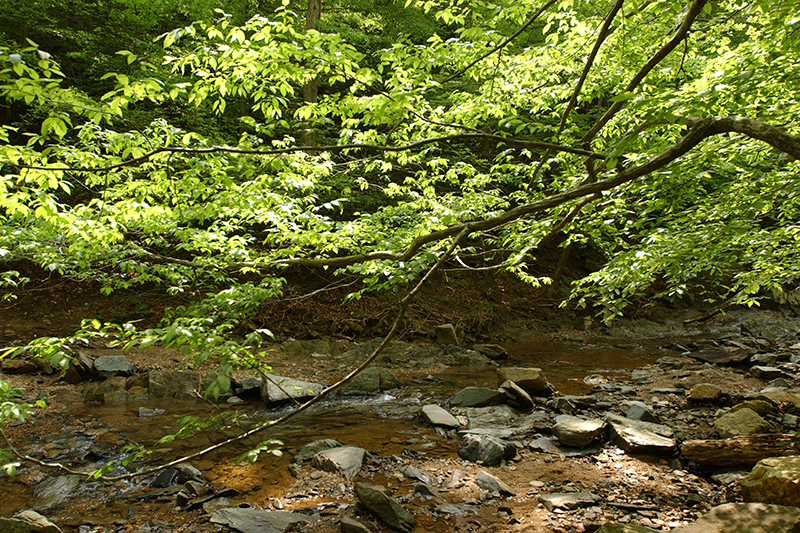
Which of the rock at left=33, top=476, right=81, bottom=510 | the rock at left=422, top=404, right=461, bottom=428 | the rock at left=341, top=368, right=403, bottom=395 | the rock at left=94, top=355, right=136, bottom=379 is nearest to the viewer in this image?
the rock at left=33, top=476, right=81, bottom=510

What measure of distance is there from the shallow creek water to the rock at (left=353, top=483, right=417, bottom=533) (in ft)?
2.22

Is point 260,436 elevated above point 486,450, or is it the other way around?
point 486,450

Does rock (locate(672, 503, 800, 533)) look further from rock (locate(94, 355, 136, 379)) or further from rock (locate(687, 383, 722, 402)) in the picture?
rock (locate(94, 355, 136, 379))

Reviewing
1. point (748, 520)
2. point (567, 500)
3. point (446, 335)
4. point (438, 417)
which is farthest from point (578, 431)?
point (446, 335)

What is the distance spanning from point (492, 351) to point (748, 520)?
8108 mm

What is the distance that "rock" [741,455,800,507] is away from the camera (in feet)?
10.6

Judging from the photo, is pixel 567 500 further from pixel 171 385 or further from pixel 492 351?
pixel 492 351

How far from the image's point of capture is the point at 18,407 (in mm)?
2770

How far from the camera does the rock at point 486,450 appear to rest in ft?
16.2

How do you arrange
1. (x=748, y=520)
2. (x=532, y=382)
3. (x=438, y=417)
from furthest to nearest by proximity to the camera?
(x=532, y=382)
(x=438, y=417)
(x=748, y=520)

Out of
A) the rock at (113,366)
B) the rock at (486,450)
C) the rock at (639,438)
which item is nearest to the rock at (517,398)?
the rock at (639,438)

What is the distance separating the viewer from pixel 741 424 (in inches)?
199

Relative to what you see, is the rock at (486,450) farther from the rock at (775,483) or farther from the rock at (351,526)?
the rock at (775,483)

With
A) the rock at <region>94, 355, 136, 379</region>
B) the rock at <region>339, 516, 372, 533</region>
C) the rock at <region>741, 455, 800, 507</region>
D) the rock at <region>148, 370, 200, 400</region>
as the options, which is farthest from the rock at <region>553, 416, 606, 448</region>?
the rock at <region>94, 355, 136, 379</region>
